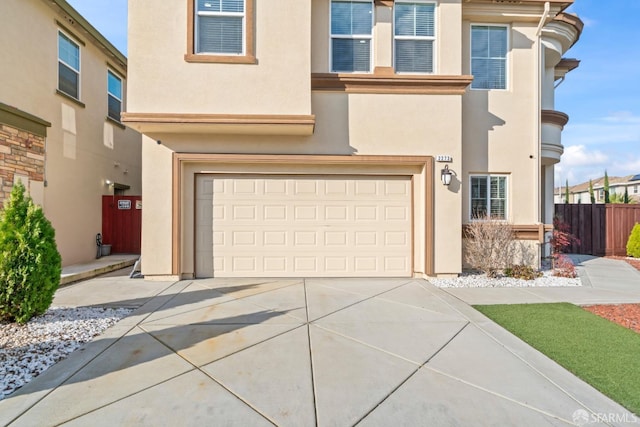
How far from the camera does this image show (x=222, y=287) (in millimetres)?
6395

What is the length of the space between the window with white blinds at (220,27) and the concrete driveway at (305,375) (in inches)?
212

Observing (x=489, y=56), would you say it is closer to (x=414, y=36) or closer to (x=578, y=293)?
(x=414, y=36)

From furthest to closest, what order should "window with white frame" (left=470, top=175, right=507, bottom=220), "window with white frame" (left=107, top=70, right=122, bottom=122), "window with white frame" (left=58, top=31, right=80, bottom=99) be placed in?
"window with white frame" (left=107, top=70, right=122, bottom=122) < "window with white frame" (left=58, top=31, right=80, bottom=99) < "window with white frame" (left=470, top=175, right=507, bottom=220)

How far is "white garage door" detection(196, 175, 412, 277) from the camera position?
7.23 metres

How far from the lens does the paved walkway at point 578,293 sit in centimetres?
567

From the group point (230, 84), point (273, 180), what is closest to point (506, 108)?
point (273, 180)

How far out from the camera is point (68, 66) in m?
8.55

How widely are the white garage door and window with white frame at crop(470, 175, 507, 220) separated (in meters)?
1.93

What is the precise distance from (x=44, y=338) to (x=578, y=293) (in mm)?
9075

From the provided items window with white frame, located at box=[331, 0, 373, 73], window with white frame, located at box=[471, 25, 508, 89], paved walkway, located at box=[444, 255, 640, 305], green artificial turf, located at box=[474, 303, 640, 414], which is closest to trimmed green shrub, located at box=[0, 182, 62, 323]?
window with white frame, located at box=[331, 0, 373, 73]

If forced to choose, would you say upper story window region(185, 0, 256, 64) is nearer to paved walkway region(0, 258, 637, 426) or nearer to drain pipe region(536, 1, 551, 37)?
paved walkway region(0, 258, 637, 426)

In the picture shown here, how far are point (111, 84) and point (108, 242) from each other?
5.47 meters

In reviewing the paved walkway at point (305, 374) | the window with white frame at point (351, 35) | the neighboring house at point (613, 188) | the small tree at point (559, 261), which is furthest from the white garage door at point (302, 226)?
the neighboring house at point (613, 188)

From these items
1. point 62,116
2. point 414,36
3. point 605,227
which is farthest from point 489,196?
point 62,116
